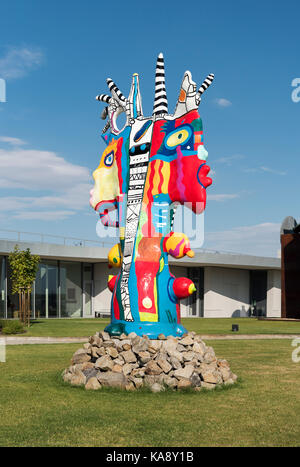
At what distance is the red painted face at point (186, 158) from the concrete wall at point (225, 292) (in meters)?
31.7

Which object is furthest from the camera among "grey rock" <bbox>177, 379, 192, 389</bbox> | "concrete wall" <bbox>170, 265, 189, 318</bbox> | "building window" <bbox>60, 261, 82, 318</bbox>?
"concrete wall" <bbox>170, 265, 189, 318</bbox>

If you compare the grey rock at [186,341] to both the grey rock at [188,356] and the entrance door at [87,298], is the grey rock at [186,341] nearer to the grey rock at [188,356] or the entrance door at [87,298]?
the grey rock at [188,356]

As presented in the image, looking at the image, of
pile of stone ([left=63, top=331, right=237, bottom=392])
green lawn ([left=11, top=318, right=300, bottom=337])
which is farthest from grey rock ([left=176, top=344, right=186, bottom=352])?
green lawn ([left=11, top=318, right=300, bottom=337])

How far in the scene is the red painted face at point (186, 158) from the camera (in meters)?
10.7

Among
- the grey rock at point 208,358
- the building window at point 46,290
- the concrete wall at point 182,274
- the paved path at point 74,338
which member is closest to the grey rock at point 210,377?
the grey rock at point 208,358

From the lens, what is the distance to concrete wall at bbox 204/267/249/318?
139 feet

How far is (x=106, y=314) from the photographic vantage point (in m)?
37.7

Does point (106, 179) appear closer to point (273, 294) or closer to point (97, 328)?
point (97, 328)

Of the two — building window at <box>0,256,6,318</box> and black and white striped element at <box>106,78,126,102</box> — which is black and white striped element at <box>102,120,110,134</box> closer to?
black and white striped element at <box>106,78,126,102</box>

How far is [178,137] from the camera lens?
1089 centimetres

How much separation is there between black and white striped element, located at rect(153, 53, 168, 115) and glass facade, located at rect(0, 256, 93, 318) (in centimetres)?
2251

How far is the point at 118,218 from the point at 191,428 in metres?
6.15

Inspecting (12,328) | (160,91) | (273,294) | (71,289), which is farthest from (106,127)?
(273,294)

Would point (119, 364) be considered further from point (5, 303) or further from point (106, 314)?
point (106, 314)
